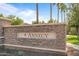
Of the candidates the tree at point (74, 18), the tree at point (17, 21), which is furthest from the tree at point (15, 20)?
the tree at point (74, 18)

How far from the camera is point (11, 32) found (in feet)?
6.79

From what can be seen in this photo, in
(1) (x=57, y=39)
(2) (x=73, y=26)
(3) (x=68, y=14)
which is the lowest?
(1) (x=57, y=39)

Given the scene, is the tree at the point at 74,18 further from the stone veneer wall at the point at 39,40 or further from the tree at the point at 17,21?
the tree at the point at 17,21

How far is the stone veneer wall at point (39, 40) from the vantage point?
6.39ft

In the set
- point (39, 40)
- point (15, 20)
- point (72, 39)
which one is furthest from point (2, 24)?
point (72, 39)

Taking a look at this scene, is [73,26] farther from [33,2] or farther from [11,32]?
[11,32]

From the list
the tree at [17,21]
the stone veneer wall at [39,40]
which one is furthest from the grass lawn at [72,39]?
the tree at [17,21]

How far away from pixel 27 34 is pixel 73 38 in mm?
550

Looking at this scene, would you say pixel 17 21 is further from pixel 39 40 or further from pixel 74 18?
pixel 74 18

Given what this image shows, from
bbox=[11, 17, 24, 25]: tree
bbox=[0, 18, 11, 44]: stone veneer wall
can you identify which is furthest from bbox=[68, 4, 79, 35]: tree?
bbox=[0, 18, 11, 44]: stone veneer wall

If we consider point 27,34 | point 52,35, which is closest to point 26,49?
point 27,34

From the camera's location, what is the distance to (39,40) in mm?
2006

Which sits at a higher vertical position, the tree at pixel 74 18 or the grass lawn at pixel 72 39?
the tree at pixel 74 18

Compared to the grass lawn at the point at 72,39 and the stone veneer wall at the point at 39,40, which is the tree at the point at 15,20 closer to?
the stone veneer wall at the point at 39,40
